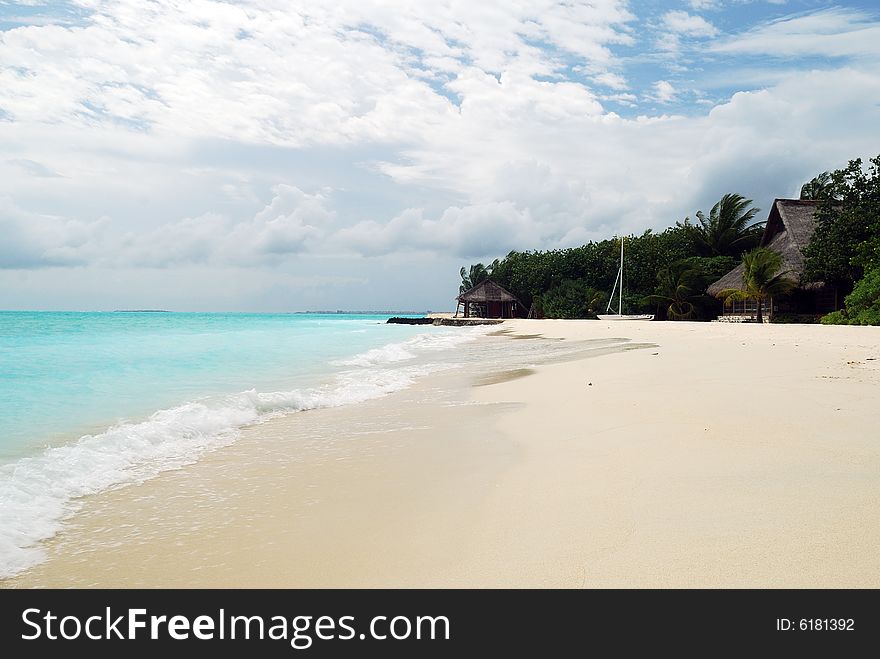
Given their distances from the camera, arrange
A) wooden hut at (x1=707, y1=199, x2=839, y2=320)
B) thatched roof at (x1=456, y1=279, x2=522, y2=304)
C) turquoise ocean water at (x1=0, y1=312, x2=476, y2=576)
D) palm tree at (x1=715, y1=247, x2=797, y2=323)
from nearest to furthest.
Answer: turquoise ocean water at (x1=0, y1=312, x2=476, y2=576), palm tree at (x1=715, y1=247, x2=797, y2=323), wooden hut at (x1=707, y1=199, x2=839, y2=320), thatched roof at (x1=456, y1=279, x2=522, y2=304)

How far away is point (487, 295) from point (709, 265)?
2255 centimetres

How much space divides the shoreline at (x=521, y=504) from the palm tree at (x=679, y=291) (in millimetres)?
31240

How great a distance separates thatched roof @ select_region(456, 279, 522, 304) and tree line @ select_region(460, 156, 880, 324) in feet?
8.36

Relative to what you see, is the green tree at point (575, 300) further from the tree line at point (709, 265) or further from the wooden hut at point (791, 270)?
the wooden hut at point (791, 270)

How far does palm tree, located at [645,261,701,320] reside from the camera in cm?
3522

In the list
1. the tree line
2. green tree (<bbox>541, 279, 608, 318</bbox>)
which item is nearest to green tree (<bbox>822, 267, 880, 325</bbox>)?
the tree line

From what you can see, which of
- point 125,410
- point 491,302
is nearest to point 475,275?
point 491,302

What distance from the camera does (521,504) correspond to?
123 inches

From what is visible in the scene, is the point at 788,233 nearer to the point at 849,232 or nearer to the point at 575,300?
the point at 849,232

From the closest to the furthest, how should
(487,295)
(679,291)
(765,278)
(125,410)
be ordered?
(125,410) → (765,278) → (679,291) → (487,295)

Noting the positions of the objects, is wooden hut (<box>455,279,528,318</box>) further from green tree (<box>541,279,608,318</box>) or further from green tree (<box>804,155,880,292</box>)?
green tree (<box>804,155,880,292</box>)
